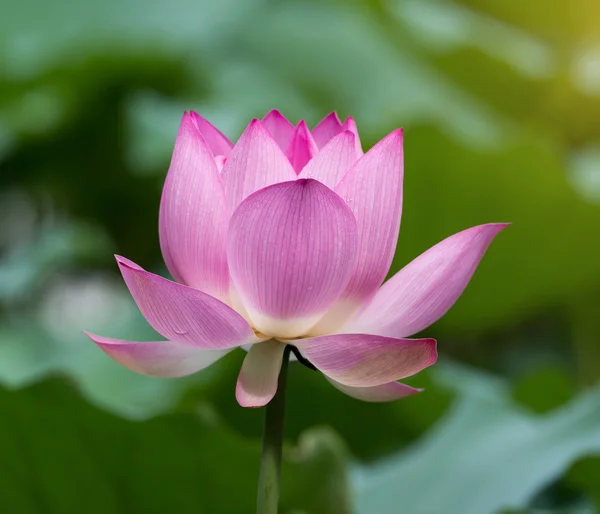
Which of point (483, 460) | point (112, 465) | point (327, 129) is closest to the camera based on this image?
point (327, 129)

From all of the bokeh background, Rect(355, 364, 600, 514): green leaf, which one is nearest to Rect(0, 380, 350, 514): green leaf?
the bokeh background

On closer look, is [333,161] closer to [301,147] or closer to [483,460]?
[301,147]

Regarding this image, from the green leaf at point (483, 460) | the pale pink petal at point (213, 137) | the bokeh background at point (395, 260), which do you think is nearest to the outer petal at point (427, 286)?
the pale pink petal at point (213, 137)

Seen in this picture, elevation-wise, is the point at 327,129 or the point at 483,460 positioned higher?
the point at 327,129

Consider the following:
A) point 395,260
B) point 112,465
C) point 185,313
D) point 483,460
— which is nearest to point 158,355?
point 185,313

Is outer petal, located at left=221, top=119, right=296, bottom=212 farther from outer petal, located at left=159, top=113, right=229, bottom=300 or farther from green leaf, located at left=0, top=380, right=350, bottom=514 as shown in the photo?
green leaf, located at left=0, top=380, right=350, bottom=514

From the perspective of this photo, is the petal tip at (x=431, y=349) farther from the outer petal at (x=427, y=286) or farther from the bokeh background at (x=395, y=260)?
the bokeh background at (x=395, y=260)
